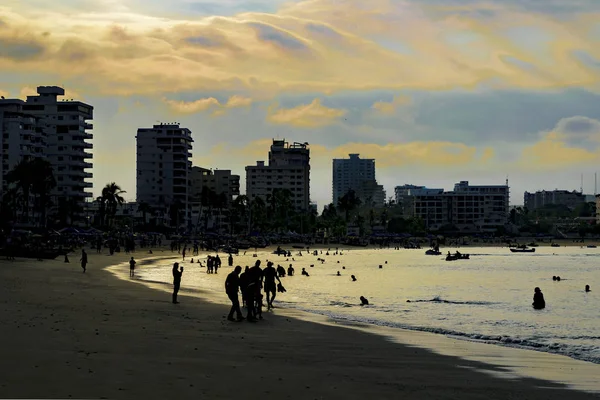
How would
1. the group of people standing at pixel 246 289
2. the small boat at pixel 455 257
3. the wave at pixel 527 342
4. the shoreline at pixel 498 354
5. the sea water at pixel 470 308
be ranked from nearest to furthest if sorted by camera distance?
the shoreline at pixel 498 354 < the wave at pixel 527 342 < the group of people standing at pixel 246 289 < the sea water at pixel 470 308 < the small boat at pixel 455 257

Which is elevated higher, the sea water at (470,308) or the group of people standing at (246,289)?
the group of people standing at (246,289)

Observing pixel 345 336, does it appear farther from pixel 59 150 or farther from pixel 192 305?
pixel 59 150

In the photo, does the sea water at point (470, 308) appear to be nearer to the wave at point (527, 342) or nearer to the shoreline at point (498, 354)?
the wave at point (527, 342)

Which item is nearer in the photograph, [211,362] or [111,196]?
[211,362]

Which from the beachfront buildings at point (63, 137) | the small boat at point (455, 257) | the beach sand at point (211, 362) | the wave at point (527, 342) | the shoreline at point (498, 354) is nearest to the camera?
the beach sand at point (211, 362)

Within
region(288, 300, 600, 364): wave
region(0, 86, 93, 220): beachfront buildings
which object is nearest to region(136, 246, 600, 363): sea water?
region(288, 300, 600, 364): wave

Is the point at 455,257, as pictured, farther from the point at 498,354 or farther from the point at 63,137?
the point at 498,354

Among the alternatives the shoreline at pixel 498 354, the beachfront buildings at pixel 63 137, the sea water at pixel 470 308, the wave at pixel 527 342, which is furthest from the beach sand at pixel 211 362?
the beachfront buildings at pixel 63 137

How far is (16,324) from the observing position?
2083 cm

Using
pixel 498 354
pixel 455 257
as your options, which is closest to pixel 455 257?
pixel 455 257

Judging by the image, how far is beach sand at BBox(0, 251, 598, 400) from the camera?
13977mm

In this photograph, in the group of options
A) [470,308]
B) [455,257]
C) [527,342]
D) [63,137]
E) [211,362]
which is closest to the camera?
[211,362]

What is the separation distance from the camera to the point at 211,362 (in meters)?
17.1

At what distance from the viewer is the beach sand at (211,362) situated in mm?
13977
